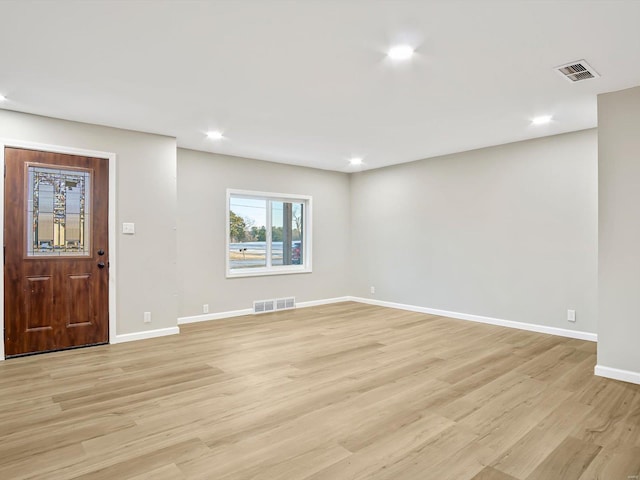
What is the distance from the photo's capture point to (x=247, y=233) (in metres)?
6.41

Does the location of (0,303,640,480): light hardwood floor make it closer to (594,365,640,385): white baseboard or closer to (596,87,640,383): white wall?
(594,365,640,385): white baseboard

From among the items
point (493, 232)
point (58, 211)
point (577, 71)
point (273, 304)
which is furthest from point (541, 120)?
point (58, 211)

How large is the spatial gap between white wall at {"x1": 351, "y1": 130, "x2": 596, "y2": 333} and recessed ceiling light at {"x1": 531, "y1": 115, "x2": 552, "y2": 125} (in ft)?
2.35

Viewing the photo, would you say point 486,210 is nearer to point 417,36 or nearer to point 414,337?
point 414,337

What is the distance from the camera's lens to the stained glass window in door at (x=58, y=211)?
13.3ft

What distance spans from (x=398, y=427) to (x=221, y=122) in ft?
11.8

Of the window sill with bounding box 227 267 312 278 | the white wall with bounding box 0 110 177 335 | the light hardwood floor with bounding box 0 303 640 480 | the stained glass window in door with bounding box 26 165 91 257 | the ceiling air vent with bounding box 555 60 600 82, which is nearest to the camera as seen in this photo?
the light hardwood floor with bounding box 0 303 640 480

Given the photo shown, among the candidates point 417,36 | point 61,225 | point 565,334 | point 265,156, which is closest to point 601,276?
point 565,334

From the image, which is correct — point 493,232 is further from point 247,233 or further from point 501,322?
point 247,233

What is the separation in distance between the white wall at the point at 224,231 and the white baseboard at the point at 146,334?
600 millimetres

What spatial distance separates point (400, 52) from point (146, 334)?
4.27 meters

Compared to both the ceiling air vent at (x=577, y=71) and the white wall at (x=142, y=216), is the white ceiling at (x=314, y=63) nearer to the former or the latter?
the ceiling air vent at (x=577, y=71)

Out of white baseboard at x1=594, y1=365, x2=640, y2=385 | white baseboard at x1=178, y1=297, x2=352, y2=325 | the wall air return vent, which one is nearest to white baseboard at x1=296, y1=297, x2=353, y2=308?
white baseboard at x1=178, y1=297, x2=352, y2=325

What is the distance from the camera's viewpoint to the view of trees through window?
626 centimetres
